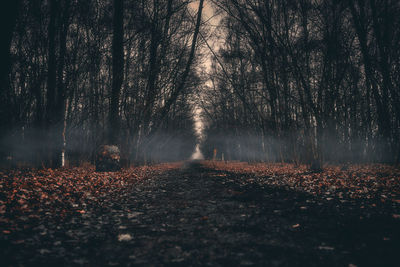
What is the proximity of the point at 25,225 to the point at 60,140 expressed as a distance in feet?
34.5

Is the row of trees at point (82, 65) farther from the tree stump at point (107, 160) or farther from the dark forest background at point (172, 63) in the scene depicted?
the tree stump at point (107, 160)

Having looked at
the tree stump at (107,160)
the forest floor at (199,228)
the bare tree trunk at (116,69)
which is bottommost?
the forest floor at (199,228)

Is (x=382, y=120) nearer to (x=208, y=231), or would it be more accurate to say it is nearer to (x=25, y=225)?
(x=208, y=231)

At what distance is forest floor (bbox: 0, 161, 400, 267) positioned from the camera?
314cm

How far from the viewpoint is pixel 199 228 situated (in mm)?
4375

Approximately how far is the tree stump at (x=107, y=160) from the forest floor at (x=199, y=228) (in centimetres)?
599

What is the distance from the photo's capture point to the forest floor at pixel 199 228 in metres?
3.14

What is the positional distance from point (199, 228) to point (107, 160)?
10277 mm

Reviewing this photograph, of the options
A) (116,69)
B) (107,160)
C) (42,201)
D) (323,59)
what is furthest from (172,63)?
(42,201)

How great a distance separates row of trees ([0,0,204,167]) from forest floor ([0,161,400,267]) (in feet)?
27.3

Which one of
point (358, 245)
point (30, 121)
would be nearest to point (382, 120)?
point (358, 245)

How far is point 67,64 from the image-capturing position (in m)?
15.5

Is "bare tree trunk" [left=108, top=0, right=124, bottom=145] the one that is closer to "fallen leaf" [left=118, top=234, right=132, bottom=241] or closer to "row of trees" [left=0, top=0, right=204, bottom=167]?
"row of trees" [left=0, top=0, right=204, bottom=167]

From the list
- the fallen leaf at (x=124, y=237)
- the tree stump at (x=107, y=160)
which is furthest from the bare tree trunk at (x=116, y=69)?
the fallen leaf at (x=124, y=237)
